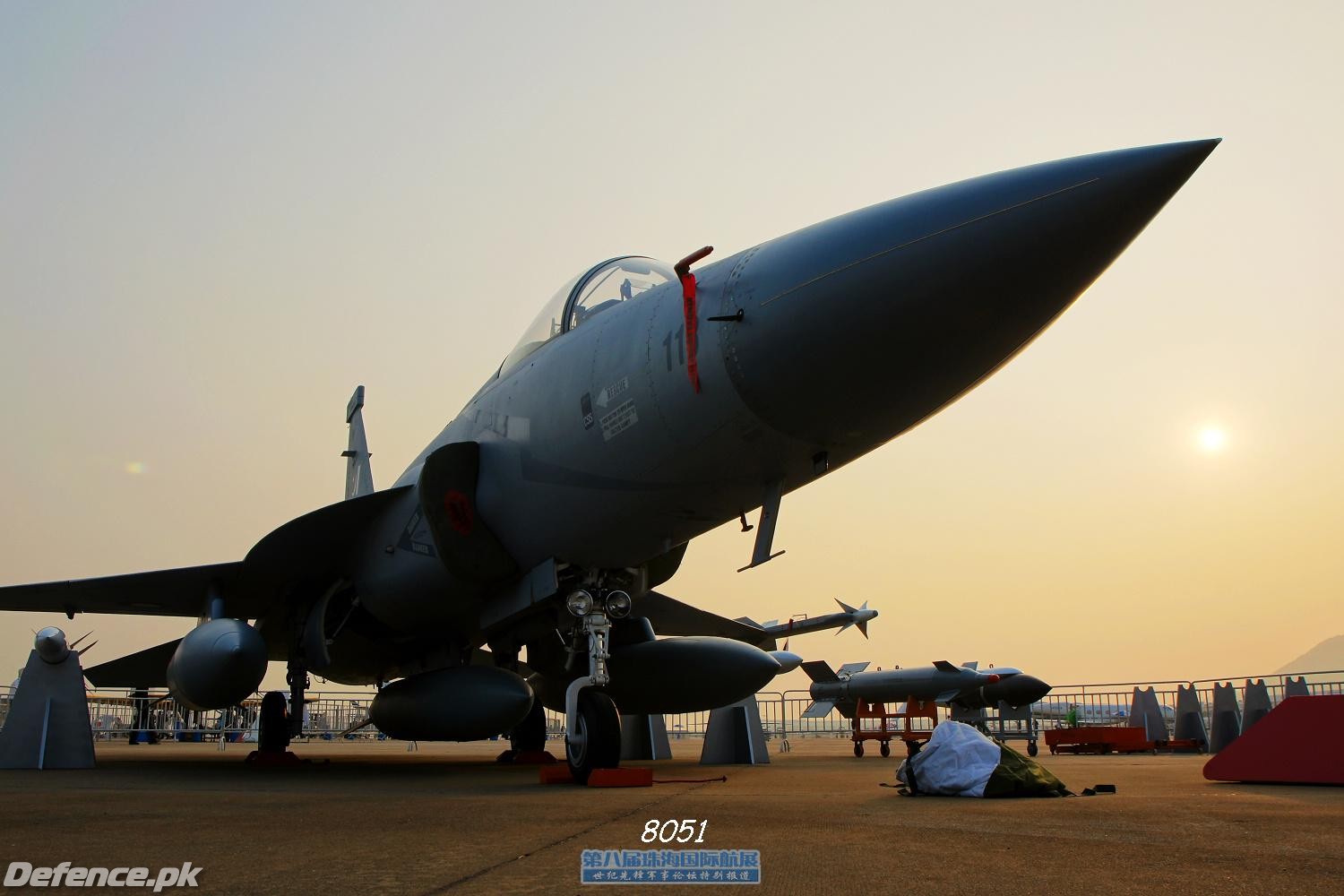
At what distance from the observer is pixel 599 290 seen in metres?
7.56

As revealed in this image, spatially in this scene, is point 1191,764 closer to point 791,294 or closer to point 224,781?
point 791,294

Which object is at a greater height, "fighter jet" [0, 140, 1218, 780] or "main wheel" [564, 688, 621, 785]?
"fighter jet" [0, 140, 1218, 780]

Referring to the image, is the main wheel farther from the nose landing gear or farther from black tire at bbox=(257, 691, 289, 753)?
black tire at bbox=(257, 691, 289, 753)

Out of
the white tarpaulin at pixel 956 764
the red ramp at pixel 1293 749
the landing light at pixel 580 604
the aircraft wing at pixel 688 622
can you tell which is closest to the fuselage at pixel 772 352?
the landing light at pixel 580 604

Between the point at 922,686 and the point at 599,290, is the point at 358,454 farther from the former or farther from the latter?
the point at 922,686

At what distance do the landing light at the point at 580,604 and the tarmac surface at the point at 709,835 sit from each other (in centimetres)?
125

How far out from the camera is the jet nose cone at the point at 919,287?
456 cm

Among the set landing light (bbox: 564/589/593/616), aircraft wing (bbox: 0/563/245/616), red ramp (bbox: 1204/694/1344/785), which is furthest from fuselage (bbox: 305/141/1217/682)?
red ramp (bbox: 1204/694/1344/785)

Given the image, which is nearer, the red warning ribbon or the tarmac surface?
the tarmac surface

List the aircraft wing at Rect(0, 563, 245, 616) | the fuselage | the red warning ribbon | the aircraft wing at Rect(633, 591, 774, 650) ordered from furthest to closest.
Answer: the aircraft wing at Rect(633, 591, 774, 650) < the aircraft wing at Rect(0, 563, 245, 616) < the red warning ribbon < the fuselage

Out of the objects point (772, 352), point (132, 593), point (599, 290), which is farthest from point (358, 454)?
point (772, 352)

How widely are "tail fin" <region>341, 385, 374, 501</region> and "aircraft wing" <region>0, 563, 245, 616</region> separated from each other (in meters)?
3.56

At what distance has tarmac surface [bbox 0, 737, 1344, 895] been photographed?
2834 mm

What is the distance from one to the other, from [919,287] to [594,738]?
12.2 ft
